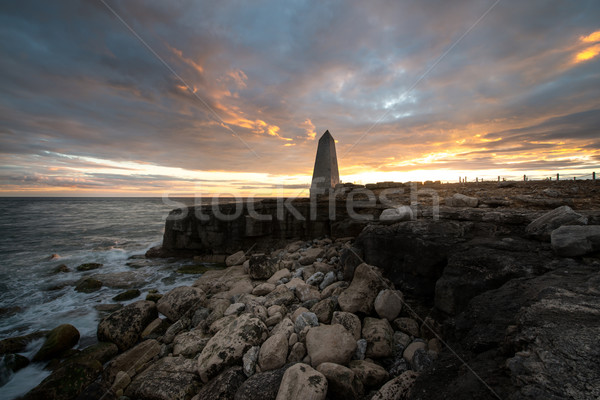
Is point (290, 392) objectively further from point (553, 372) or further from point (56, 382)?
point (56, 382)

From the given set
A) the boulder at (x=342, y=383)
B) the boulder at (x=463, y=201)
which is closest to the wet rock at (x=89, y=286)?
the boulder at (x=342, y=383)

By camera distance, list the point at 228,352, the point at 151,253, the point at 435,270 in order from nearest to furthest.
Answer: the point at 228,352 < the point at 435,270 < the point at 151,253

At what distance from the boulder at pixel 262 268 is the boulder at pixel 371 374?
19.0 ft

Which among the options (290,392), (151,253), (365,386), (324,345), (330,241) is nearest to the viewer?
(290,392)

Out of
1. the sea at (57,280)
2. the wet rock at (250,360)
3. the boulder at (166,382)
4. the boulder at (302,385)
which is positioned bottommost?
the sea at (57,280)

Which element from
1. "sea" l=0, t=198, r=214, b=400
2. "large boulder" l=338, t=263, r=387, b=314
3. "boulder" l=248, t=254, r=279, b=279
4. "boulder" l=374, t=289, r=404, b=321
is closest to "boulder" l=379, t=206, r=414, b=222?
"large boulder" l=338, t=263, r=387, b=314

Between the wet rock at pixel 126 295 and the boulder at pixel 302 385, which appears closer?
the boulder at pixel 302 385

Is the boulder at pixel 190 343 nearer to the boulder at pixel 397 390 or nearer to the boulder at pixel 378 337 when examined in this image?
the boulder at pixel 378 337

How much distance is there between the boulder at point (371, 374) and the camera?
3289 millimetres

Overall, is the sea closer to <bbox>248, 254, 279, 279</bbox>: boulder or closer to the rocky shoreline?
the rocky shoreline

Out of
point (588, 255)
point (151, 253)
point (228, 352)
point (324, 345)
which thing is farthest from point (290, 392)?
point (151, 253)

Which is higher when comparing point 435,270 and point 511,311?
point 511,311

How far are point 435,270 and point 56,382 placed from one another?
7836mm

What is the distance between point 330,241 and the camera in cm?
1152
